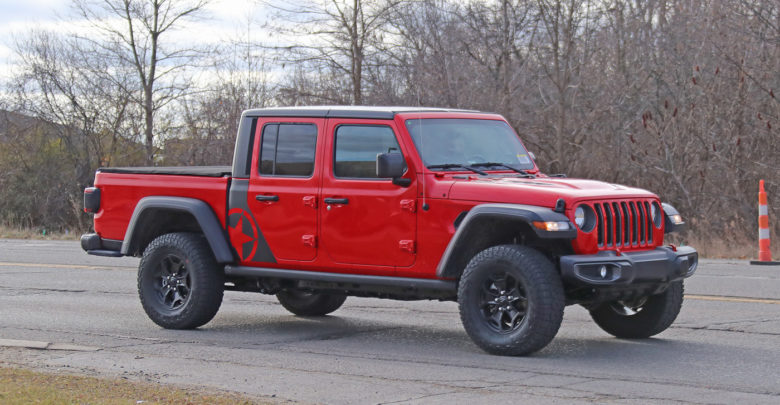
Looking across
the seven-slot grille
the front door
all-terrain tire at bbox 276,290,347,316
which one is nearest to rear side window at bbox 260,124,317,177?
the front door

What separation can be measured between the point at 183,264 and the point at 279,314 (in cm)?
151

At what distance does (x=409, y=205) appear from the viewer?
845 cm

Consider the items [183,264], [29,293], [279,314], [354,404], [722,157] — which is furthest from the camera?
[722,157]

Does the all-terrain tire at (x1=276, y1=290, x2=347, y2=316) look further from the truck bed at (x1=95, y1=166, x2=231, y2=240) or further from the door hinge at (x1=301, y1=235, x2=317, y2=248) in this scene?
the door hinge at (x1=301, y1=235, x2=317, y2=248)

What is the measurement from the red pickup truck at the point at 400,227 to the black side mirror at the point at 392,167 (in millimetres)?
11

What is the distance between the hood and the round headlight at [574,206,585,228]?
78mm

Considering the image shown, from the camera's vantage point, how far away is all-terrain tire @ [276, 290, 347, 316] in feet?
34.8

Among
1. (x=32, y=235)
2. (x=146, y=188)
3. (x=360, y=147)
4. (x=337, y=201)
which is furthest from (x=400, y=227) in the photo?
(x=32, y=235)

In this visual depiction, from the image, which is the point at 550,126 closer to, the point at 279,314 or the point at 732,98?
the point at 732,98

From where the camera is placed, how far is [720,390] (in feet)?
22.0

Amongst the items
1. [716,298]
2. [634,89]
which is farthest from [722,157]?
[716,298]

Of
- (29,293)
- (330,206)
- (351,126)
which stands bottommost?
(29,293)

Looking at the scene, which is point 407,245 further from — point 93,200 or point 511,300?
point 93,200

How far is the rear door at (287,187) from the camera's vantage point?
9039 mm
